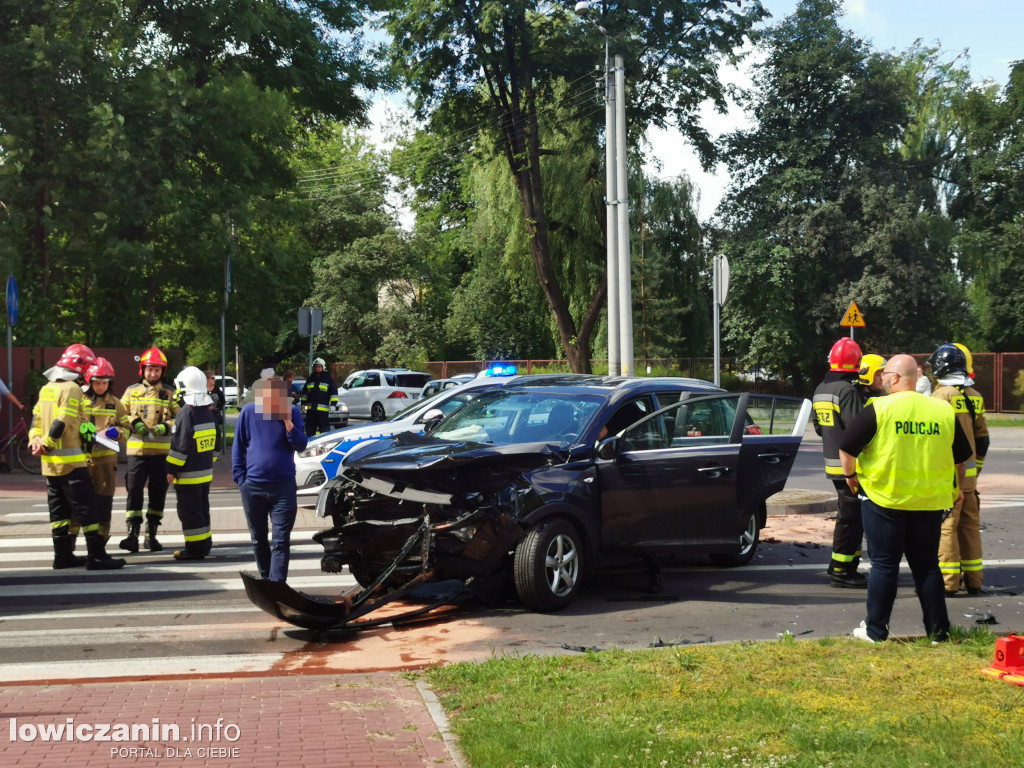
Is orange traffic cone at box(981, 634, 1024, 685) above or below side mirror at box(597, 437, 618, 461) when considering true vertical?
below

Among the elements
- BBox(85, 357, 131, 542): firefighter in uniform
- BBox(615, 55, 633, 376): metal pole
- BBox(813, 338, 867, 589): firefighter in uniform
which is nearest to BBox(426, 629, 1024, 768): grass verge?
BBox(813, 338, 867, 589): firefighter in uniform

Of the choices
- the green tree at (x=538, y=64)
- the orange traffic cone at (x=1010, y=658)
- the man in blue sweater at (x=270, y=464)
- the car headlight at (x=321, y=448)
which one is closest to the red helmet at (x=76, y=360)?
the man in blue sweater at (x=270, y=464)

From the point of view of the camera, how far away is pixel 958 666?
5797 millimetres

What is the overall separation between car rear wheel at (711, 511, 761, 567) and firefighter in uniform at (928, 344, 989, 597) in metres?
1.78

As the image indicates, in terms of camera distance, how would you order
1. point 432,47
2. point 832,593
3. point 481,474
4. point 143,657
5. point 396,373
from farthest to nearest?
point 396,373, point 432,47, point 832,593, point 481,474, point 143,657

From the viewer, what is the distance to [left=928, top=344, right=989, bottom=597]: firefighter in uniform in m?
8.04

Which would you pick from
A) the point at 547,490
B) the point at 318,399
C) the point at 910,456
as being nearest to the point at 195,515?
the point at 547,490

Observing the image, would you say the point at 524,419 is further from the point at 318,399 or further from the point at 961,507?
the point at 318,399

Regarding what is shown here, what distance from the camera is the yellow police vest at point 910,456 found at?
6367mm

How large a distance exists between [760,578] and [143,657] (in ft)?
16.4

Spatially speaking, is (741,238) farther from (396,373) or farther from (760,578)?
(760,578)

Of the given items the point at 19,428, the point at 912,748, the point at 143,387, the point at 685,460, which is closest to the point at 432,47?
the point at 19,428

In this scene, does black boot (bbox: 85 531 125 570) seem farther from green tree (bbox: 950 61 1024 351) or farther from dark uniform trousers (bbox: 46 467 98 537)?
green tree (bbox: 950 61 1024 351)

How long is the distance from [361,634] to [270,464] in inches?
56.7
